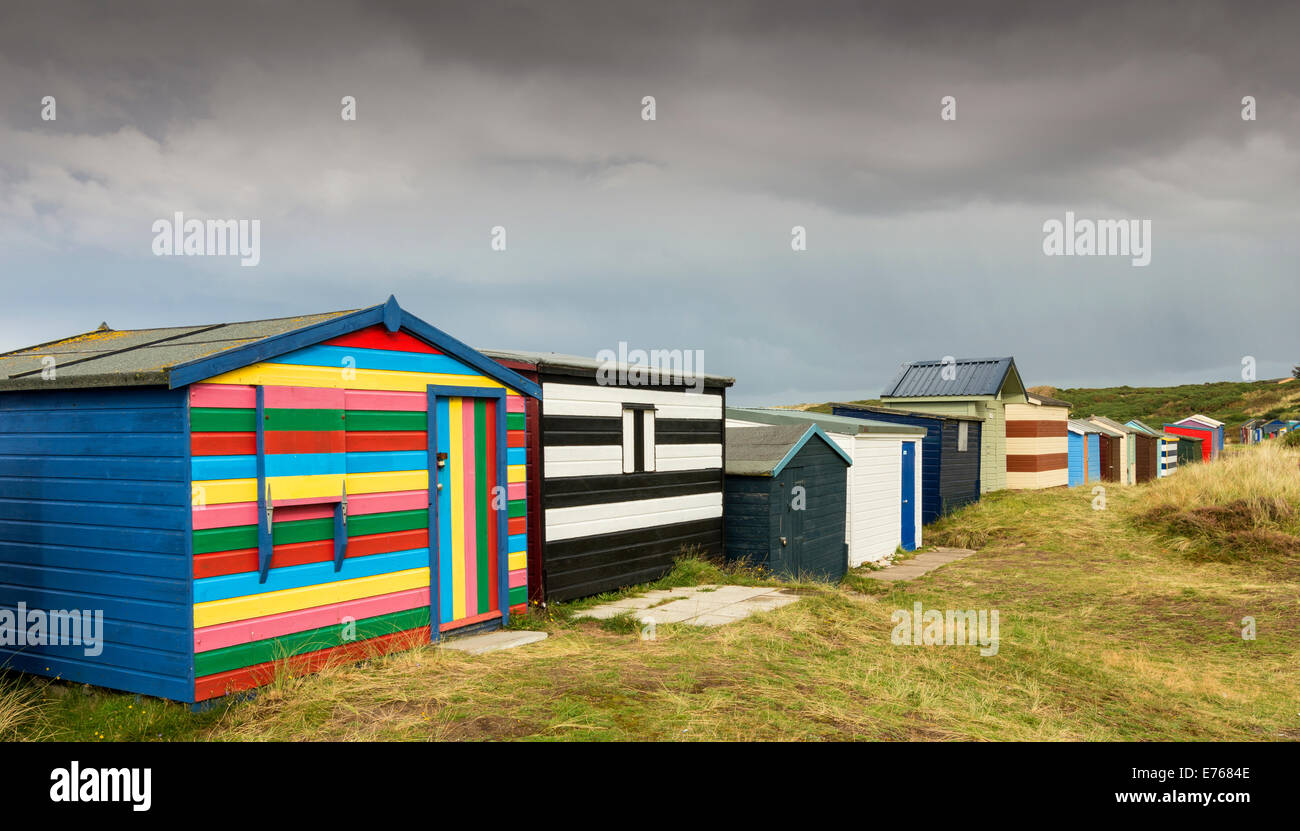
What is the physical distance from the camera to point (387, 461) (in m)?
7.62

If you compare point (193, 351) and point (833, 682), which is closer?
point (193, 351)

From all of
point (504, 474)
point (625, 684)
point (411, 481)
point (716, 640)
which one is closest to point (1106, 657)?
point (716, 640)

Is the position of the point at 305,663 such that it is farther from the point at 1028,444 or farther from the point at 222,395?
the point at 1028,444

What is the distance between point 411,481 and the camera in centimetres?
787

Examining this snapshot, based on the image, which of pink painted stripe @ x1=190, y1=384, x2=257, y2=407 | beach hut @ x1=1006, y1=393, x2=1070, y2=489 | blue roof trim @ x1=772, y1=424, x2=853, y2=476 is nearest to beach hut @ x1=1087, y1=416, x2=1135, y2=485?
beach hut @ x1=1006, y1=393, x2=1070, y2=489

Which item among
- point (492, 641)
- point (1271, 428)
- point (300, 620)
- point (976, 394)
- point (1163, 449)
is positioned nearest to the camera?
point (300, 620)

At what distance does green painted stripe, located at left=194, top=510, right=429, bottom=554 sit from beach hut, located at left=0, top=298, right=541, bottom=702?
0.01m

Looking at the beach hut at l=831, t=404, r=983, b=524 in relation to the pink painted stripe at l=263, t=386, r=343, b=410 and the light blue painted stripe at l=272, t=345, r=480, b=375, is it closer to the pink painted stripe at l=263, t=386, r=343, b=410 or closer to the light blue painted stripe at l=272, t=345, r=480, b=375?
the light blue painted stripe at l=272, t=345, r=480, b=375

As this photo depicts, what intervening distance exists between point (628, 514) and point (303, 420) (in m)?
5.22

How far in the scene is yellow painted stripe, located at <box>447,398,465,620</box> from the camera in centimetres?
843

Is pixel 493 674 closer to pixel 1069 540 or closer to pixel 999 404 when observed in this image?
pixel 1069 540

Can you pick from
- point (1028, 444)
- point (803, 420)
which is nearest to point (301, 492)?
point (803, 420)

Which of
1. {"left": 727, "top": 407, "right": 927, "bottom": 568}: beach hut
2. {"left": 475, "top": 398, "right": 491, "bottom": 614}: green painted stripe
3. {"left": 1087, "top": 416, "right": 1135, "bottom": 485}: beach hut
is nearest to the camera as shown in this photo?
{"left": 475, "top": 398, "right": 491, "bottom": 614}: green painted stripe

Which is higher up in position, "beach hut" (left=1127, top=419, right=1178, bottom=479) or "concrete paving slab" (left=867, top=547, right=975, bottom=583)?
"beach hut" (left=1127, top=419, right=1178, bottom=479)
